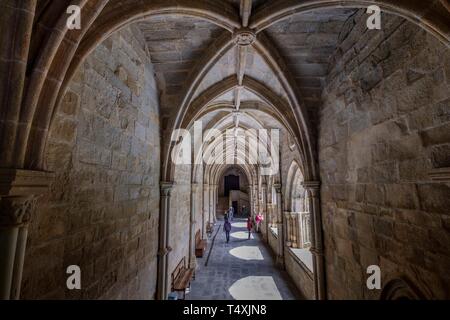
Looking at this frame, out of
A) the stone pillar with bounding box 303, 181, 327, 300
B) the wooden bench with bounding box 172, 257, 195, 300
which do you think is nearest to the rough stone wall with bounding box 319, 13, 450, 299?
the stone pillar with bounding box 303, 181, 327, 300

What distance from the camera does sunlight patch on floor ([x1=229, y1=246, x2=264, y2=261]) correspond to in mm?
9125

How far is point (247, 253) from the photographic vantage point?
31.7 ft

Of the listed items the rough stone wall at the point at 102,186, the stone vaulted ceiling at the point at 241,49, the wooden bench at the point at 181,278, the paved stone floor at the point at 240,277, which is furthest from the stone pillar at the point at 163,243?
the paved stone floor at the point at 240,277

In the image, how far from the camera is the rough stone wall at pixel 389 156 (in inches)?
72.2

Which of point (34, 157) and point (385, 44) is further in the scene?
point (385, 44)

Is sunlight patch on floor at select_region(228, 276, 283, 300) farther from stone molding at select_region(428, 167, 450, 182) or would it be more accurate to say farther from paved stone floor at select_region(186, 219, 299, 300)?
stone molding at select_region(428, 167, 450, 182)

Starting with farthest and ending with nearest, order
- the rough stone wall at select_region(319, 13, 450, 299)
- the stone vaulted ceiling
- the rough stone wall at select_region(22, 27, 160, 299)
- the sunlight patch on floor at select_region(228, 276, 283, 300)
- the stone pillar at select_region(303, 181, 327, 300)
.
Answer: the sunlight patch on floor at select_region(228, 276, 283, 300) → the stone pillar at select_region(303, 181, 327, 300) → the stone vaulted ceiling → the rough stone wall at select_region(319, 13, 450, 299) → the rough stone wall at select_region(22, 27, 160, 299)

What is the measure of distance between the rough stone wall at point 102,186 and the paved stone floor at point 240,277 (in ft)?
10.2

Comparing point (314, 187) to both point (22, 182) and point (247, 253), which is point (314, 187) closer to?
point (22, 182)

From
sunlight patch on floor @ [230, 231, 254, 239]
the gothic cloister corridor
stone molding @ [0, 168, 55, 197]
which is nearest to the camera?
stone molding @ [0, 168, 55, 197]

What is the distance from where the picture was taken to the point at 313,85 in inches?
158
